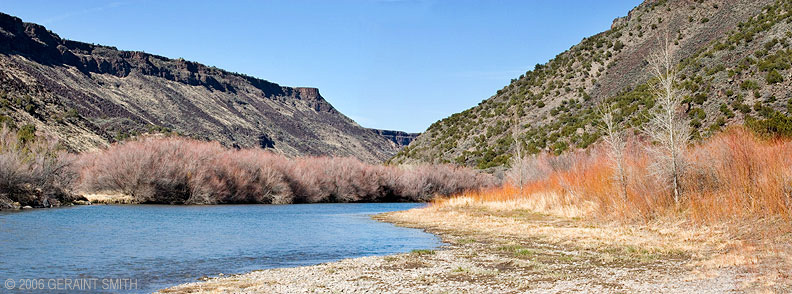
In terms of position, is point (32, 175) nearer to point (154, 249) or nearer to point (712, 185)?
point (154, 249)

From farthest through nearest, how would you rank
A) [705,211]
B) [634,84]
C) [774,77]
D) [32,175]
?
[634,84] → [774,77] → [32,175] → [705,211]

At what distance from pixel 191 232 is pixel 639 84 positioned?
1863 inches

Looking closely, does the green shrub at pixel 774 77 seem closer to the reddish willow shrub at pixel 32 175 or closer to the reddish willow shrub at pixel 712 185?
the reddish willow shrub at pixel 712 185

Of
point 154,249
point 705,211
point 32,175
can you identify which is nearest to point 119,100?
point 32,175

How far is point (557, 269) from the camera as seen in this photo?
1182 cm

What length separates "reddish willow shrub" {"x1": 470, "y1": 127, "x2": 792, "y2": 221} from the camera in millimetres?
15211

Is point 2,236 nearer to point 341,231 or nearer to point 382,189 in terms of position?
point 341,231

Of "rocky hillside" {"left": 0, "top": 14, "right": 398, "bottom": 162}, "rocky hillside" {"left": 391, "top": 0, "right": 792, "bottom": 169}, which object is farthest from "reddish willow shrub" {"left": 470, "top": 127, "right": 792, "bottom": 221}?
"rocky hillside" {"left": 0, "top": 14, "right": 398, "bottom": 162}

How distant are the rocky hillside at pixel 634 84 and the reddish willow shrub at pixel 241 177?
202 inches

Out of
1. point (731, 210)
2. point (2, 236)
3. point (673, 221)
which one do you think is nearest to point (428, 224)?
point (673, 221)

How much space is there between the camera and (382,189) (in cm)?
7762

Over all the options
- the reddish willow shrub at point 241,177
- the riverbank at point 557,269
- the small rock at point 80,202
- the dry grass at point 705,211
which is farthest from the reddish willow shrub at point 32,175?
the riverbank at point 557,269

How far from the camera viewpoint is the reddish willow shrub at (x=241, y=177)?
5247cm

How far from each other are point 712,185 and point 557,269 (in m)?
9.14
